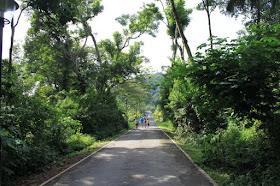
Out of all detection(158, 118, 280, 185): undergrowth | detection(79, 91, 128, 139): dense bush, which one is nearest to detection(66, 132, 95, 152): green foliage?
detection(79, 91, 128, 139): dense bush

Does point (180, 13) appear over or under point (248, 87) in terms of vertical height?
over

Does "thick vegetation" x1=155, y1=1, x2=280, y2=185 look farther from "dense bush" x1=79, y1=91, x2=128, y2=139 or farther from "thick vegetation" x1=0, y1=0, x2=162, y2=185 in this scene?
"dense bush" x1=79, y1=91, x2=128, y2=139

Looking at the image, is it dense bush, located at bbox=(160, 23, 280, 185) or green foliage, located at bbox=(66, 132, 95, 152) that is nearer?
dense bush, located at bbox=(160, 23, 280, 185)

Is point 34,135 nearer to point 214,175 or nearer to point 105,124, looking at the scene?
point 214,175

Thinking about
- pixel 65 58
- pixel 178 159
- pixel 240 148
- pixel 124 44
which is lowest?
pixel 178 159

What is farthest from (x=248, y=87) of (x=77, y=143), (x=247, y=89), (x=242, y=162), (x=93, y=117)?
(x=93, y=117)

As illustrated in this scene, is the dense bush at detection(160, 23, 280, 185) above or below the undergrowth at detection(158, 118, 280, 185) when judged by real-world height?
above

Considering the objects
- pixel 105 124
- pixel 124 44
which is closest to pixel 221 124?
pixel 105 124

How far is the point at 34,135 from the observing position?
28.1ft

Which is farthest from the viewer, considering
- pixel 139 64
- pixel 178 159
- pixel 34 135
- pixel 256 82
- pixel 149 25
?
pixel 139 64

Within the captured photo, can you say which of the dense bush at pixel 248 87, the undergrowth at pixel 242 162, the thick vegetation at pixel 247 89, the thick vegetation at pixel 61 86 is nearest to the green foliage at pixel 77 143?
the thick vegetation at pixel 61 86

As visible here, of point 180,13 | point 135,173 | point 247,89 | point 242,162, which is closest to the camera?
point 247,89

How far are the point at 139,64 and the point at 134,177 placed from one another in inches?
1170

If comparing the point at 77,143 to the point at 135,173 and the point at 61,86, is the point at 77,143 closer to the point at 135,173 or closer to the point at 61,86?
the point at 135,173
